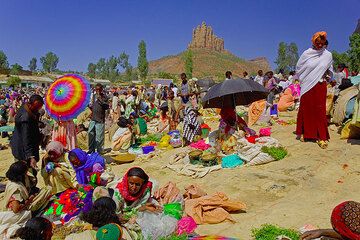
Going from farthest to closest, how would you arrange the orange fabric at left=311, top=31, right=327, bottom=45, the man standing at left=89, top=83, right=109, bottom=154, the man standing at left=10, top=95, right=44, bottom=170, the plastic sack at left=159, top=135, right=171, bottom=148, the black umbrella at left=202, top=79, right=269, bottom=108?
1. the plastic sack at left=159, top=135, right=171, bottom=148
2. the man standing at left=89, top=83, right=109, bottom=154
3. the black umbrella at left=202, top=79, right=269, bottom=108
4. the orange fabric at left=311, top=31, right=327, bottom=45
5. the man standing at left=10, top=95, right=44, bottom=170

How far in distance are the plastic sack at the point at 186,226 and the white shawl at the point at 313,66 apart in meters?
3.69

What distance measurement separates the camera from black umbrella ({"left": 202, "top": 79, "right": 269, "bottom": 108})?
695 centimetres

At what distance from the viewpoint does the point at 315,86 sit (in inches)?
256

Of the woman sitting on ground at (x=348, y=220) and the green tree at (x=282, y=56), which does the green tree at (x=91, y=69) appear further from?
the woman sitting on ground at (x=348, y=220)

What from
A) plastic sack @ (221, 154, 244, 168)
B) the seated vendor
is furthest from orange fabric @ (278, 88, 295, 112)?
plastic sack @ (221, 154, 244, 168)

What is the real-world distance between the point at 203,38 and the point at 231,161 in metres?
140

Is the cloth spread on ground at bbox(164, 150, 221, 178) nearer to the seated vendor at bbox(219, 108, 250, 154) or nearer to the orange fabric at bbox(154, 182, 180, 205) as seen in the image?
the seated vendor at bbox(219, 108, 250, 154)

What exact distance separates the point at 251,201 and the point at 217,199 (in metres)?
0.63

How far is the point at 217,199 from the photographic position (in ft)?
14.9

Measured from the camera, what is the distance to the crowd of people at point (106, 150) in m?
3.68

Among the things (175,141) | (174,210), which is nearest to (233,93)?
(175,141)

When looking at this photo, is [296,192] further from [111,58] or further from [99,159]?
[111,58]

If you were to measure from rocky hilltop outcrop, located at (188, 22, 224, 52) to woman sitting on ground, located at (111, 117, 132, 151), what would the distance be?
135 metres

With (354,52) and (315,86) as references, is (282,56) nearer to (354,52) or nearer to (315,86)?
(354,52)
